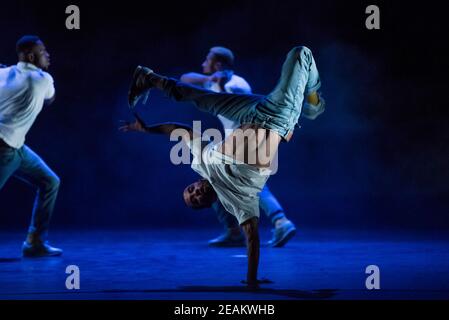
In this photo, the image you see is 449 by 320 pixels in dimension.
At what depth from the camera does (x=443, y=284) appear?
12.9 ft

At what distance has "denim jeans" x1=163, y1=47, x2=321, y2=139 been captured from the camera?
412cm

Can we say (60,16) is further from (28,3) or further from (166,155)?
(166,155)

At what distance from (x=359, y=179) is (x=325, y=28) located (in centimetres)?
154

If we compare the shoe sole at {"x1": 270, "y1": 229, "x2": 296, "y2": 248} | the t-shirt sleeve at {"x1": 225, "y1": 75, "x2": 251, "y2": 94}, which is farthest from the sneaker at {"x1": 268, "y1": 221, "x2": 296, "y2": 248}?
the t-shirt sleeve at {"x1": 225, "y1": 75, "x2": 251, "y2": 94}

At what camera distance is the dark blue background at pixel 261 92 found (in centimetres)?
700

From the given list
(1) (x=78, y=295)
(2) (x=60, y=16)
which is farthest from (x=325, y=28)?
(1) (x=78, y=295)

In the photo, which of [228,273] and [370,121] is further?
[370,121]

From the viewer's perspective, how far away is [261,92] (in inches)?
283

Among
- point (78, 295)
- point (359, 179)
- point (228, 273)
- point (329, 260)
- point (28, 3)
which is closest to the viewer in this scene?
point (78, 295)

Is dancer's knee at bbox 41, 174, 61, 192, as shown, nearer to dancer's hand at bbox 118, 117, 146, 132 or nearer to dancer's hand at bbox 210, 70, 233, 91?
dancer's hand at bbox 118, 117, 146, 132

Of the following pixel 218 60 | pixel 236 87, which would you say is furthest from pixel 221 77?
pixel 218 60

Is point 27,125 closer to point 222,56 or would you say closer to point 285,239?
point 222,56

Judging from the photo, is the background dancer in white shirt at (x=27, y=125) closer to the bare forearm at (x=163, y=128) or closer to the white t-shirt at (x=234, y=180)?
the bare forearm at (x=163, y=128)

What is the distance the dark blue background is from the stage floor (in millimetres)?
849
